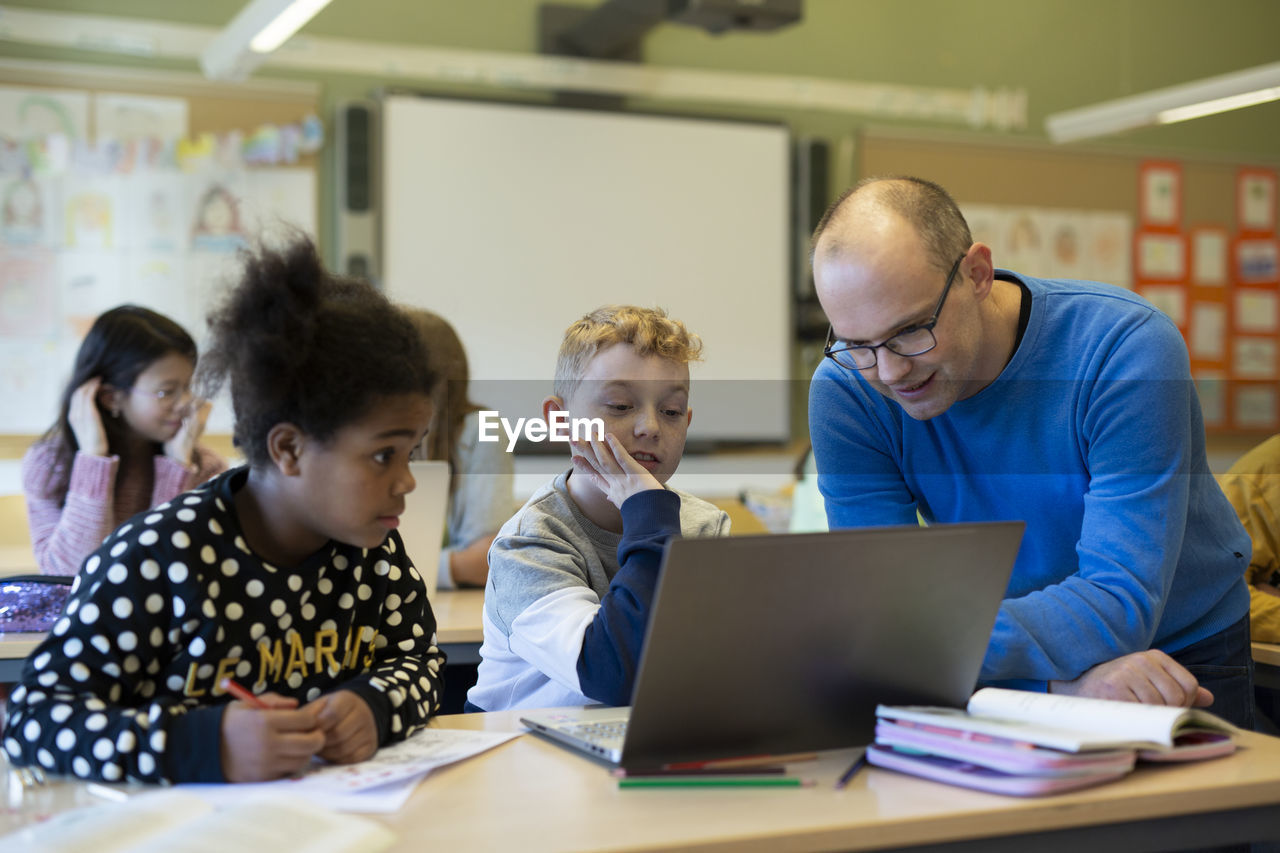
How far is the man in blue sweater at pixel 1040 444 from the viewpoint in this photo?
1361 mm

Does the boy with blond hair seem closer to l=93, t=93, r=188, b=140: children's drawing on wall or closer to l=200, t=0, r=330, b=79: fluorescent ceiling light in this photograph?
l=200, t=0, r=330, b=79: fluorescent ceiling light

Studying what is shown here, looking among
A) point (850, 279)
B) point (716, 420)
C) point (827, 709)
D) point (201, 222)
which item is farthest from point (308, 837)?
point (716, 420)

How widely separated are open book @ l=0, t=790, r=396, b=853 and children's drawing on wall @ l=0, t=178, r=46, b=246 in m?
3.71

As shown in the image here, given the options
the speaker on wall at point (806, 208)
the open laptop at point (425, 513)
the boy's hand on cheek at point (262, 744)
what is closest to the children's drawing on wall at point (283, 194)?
the speaker on wall at point (806, 208)

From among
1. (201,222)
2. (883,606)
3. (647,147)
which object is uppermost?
(647,147)

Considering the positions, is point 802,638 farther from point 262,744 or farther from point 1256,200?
point 1256,200

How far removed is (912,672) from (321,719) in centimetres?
56

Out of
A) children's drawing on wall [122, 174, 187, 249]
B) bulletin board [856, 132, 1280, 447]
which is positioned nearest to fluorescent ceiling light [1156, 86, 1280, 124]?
bulletin board [856, 132, 1280, 447]

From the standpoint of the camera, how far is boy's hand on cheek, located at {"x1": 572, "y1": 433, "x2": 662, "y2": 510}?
140 cm

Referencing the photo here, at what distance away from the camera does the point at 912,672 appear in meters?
1.18

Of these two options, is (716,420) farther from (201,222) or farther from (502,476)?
(502,476)

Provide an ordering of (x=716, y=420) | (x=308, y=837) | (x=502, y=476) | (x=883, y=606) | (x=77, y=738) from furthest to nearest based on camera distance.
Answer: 1. (x=716, y=420)
2. (x=502, y=476)
3. (x=883, y=606)
4. (x=77, y=738)
5. (x=308, y=837)

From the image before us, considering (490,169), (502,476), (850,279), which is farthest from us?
(490,169)

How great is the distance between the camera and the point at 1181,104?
3.92 meters
